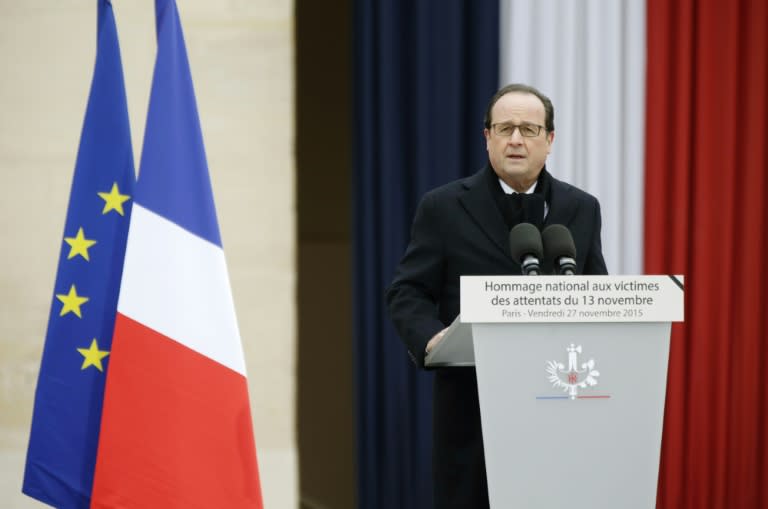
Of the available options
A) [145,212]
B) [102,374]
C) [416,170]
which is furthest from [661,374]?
[416,170]

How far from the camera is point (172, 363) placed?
2.20m

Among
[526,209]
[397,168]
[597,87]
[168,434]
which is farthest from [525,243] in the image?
[597,87]

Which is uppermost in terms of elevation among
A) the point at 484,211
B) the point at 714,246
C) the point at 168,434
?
the point at 484,211

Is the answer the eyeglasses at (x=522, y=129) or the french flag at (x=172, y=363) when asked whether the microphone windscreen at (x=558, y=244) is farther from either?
the french flag at (x=172, y=363)

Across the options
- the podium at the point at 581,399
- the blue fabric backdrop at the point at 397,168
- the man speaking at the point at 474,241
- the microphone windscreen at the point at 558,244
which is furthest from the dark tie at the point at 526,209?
the blue fabric backdrop at the point at 397,168

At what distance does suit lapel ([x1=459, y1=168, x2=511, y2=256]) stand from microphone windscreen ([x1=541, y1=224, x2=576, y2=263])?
41 cm

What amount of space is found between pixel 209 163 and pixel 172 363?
1.68 m

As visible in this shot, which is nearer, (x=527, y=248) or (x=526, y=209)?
(x=527, y=248)

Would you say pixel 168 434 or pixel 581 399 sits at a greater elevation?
pixel 581 399

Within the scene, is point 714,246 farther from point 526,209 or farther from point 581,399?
point 581,399

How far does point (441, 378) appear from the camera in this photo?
2.31 meters

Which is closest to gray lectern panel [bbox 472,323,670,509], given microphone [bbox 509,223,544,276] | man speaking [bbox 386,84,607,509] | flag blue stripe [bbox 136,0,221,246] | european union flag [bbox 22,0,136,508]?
microphone [bbox 509,223,544,276]

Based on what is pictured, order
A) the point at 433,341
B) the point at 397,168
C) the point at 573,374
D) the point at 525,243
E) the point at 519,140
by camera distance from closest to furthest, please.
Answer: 1. the point at 573,374
2. the point at 525,243
3. the point at 433,341
4. the point at 519,140
5. the point at 397,168

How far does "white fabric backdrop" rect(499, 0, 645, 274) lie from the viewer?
3734 mm
